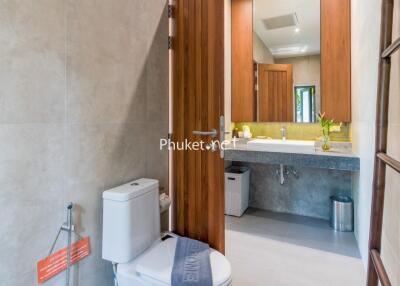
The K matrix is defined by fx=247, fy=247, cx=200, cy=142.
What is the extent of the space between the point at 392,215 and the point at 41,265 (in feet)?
5.16

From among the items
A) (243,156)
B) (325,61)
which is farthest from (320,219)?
(325,61)

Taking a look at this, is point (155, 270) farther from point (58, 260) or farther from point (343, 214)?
point (343, 214)

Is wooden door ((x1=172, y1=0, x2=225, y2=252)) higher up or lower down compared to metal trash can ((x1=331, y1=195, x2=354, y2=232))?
higher up

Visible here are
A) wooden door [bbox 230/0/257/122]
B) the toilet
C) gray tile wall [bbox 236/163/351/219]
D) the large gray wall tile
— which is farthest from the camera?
wooden door [bbox 230/0/257/122]

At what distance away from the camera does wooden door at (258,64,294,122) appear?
3.02 meters

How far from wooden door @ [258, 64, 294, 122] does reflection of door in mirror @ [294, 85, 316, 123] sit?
0.07m

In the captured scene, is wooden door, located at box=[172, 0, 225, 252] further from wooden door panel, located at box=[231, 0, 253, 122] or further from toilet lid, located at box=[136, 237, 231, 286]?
wooden door panel, located at box=[231, 0, 253, 122]

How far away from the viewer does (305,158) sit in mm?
2367

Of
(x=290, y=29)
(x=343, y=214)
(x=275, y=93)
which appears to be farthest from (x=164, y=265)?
(x=290, y=29)

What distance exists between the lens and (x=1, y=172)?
98cm

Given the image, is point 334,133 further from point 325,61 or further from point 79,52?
point 79,52

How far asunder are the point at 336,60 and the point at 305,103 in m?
0.54

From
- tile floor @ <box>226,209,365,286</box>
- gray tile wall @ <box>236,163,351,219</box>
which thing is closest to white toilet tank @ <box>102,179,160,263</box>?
tile floor @ <box>226,209,365,286</box>

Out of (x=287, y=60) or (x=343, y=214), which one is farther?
(x=287, y=60)
